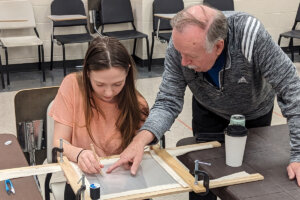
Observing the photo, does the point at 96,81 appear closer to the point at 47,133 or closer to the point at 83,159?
the point at 83,159

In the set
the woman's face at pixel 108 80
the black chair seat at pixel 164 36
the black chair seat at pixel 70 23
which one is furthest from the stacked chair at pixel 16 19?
the woman's face at pixel 108 80

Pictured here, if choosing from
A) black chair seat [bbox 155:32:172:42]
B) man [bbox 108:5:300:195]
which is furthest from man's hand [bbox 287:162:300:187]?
black chair seat [bbox 155:32:172:42]

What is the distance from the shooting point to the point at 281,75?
1514 mm

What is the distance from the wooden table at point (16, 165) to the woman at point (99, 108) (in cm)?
16

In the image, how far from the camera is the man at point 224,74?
1.44m

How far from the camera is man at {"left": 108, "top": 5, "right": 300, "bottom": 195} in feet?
4.71

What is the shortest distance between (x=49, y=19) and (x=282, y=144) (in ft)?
14.7

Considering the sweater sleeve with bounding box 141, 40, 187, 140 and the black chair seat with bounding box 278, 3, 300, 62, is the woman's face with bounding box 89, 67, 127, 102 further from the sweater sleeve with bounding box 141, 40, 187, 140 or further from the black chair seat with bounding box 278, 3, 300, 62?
the black chair seat with bounding box 278, 3, 300, 62

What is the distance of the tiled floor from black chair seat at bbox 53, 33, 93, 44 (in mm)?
493

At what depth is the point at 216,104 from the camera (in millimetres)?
1842

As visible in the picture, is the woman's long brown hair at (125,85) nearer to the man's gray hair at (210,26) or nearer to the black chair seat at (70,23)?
the man's gray hair at (210,26)

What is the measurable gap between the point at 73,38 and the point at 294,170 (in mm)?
4151

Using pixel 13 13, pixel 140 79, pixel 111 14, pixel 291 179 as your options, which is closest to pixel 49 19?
pixel 13 13

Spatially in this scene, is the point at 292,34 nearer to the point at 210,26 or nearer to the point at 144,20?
the point at 144,20
